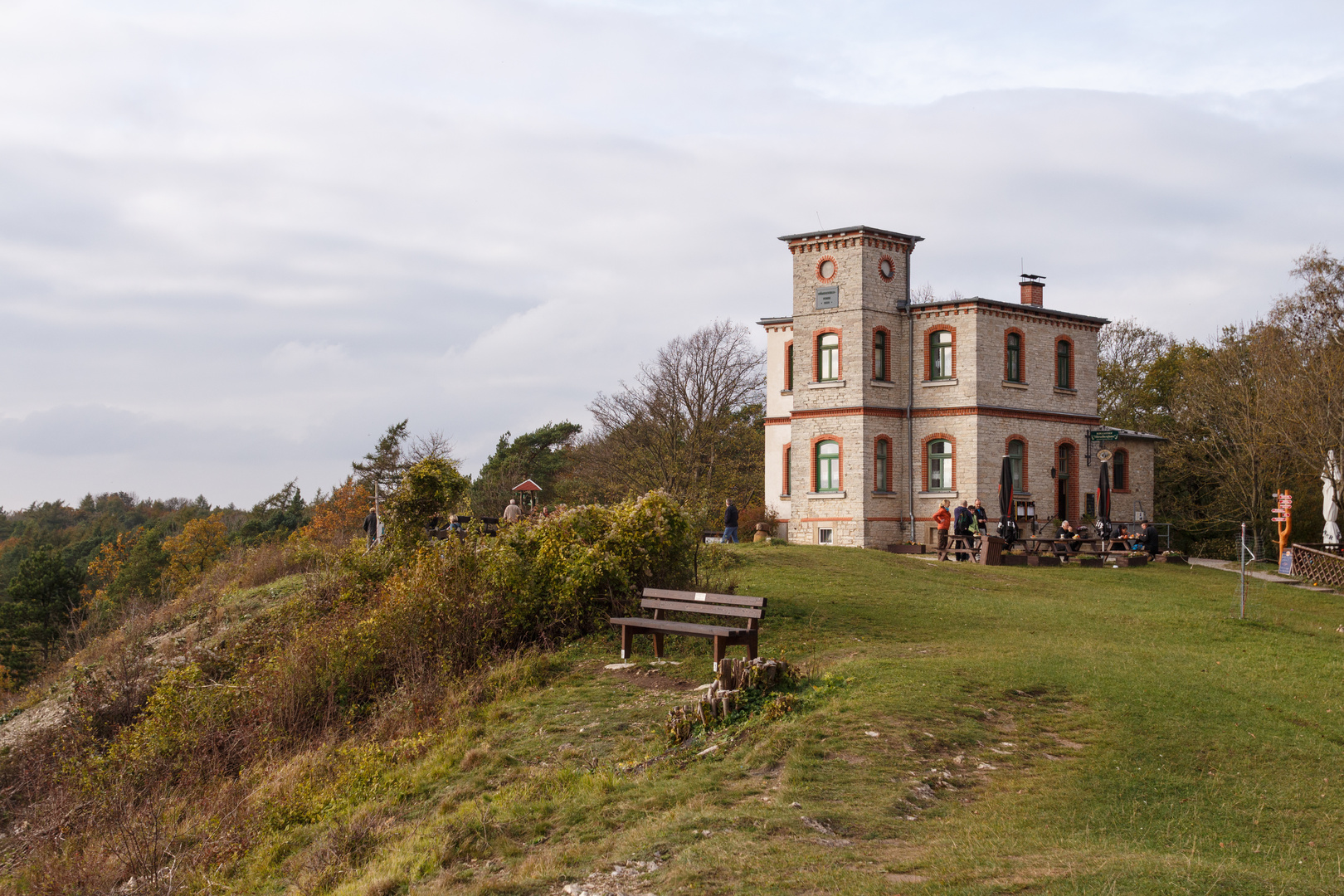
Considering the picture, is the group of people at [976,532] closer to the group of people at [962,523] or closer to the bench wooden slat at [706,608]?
the group of people at [962,523]

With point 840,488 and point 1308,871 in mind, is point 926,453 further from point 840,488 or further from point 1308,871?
point 1308,871

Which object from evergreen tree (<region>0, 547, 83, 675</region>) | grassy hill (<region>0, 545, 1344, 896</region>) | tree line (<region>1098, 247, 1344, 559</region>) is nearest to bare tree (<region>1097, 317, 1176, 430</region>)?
tree line (<region>1098, 247, 1344, 559</region>)

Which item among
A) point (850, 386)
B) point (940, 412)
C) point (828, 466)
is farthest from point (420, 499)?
point (940, 412)

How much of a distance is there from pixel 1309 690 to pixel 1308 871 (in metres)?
6.14

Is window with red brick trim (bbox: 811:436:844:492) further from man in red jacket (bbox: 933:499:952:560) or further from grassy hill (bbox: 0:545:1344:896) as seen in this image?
grassy hill (bbox: 0:545:1344:896)

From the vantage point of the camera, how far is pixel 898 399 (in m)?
33.5

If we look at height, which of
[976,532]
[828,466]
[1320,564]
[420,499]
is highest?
[828,466]

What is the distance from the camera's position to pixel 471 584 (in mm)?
14750

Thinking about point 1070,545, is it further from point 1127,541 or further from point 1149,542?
point 1149,542

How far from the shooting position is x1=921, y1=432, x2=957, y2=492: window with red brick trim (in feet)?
108

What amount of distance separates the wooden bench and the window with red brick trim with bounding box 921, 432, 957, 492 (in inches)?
816

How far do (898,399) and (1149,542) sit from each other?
856cm

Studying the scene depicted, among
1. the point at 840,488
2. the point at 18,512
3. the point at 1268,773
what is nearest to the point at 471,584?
the point at 1268,773

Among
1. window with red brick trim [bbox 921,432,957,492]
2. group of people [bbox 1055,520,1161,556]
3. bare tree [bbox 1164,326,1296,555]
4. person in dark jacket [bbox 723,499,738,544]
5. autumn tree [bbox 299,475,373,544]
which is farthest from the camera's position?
autumn tree [bbox 299,475,373,544]
